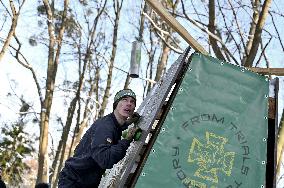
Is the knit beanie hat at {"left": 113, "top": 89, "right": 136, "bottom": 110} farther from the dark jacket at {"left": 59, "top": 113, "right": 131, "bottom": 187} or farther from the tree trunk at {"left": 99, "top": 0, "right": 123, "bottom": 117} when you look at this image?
the tree trunk at {"left": 99, "top": 0, "right": 123, "bottom": 117}

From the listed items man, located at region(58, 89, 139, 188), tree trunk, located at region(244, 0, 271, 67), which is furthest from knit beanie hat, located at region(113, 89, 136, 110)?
tree trunk, located at region(244, 0, 271, 67)

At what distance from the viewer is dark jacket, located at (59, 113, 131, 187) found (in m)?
3.12

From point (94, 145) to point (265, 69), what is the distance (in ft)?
4.38

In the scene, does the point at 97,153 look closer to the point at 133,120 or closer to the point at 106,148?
the point at 106,148

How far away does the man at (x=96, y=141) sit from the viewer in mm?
3236

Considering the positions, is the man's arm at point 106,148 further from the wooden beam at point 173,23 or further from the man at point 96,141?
the wooden beam at point 173,23

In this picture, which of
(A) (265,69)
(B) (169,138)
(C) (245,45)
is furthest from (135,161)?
(C) (245,45)

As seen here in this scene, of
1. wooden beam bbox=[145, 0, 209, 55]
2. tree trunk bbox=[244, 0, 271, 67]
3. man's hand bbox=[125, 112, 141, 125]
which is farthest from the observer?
tree trunk bbox=[244, 0, 271, 67]

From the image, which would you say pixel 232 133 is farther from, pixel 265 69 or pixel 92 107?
pixel 92 107

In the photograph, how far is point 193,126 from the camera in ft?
9.64

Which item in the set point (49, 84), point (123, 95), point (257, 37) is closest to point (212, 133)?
point (123, 95)

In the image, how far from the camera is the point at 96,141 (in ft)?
10.5

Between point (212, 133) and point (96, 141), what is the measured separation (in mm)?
831

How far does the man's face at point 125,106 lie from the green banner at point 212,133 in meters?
0.73
